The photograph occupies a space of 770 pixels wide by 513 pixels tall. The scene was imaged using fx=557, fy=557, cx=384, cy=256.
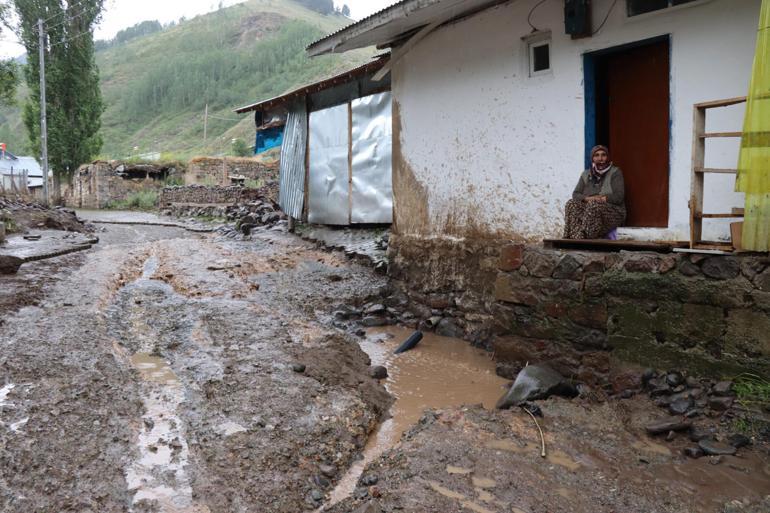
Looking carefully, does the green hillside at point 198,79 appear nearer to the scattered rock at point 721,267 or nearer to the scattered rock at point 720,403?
the scattered rock at point 721,267

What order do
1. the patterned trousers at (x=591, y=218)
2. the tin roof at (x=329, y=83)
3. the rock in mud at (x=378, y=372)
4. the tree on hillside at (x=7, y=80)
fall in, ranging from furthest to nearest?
the tree on hillside at (x=7, y=80) → the tin roof at (x=329, y=83) → the rock in mud at (x=378, y=372) → the patterned trousers at (x=591, y=218)

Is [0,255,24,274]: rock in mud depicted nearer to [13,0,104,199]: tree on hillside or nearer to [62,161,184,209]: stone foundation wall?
[62,161,184,209]: stone foundation wall

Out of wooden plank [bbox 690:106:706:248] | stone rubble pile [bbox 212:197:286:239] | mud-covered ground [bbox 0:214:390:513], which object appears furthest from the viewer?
stone rubble pile [bbox 212:197:286:239]

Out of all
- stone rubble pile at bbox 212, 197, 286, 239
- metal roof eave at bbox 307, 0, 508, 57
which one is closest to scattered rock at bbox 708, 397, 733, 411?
metal roof eave at bbox 307, 0, 508, 57

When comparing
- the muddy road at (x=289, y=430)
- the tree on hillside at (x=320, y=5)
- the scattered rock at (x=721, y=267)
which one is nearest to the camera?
the muddy road at (x=289, y=430)

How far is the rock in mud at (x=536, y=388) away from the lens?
15.4 ft

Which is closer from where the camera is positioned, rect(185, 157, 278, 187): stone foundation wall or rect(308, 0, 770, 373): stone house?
rect(308, 0, 770, 373): stone house

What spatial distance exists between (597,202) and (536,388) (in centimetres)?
191

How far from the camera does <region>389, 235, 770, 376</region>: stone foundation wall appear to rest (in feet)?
13.2

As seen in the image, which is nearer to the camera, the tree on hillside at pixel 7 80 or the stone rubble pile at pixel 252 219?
the stone rubble pile at pixel 252 219

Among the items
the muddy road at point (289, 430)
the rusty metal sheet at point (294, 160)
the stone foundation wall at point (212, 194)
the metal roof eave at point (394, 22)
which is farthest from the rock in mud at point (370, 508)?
the stone foundation wall at point (212, 194)

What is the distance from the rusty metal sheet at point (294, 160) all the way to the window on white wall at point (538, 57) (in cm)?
718

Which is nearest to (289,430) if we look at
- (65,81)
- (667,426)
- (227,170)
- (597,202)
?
(667,426)

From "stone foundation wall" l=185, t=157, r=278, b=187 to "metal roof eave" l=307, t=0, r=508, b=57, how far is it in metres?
19.7
